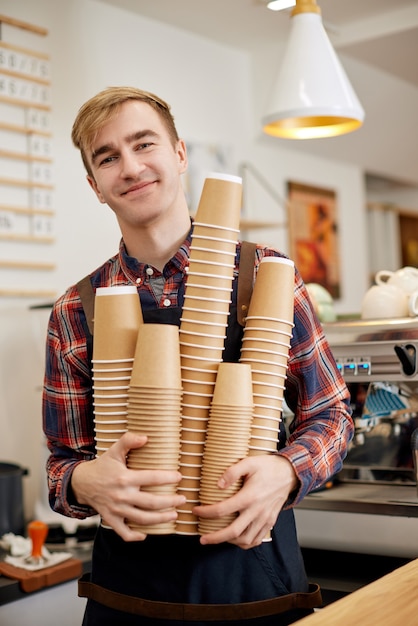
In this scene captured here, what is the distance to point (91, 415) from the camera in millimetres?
1323

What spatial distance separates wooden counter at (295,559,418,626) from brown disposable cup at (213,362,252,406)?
0.27 meters

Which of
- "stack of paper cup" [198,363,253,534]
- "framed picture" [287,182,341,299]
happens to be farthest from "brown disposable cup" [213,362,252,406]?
"framed picture" [287,182,341,299]

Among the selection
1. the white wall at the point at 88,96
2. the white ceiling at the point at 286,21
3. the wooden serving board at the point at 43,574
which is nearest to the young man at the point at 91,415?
the wooden serving board at the point at 43,574

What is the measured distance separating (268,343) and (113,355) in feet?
0.68

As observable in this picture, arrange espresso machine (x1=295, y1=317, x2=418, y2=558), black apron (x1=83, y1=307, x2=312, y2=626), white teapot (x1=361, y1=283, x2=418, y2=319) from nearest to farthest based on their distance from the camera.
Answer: black apron (x1=83, y1=307, x2=312, y2=626)
espresso machine (x1=295, y1=317, x2=418, y2=558)
white teapot (x1=361, y1=283, x2=418, y2=319)

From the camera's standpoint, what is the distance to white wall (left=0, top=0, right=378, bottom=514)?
317cm

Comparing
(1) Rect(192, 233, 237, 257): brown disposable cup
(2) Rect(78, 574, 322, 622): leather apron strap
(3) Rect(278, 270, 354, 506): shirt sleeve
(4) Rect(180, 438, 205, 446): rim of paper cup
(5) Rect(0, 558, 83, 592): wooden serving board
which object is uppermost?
(1) Rect(192, 233, 237, 257): brown disposable cup

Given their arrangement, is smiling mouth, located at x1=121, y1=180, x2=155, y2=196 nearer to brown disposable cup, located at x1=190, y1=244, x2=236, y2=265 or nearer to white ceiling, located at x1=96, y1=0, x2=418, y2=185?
brown disposable cup, located at x1=190, y1=244, x2=236, y2=265

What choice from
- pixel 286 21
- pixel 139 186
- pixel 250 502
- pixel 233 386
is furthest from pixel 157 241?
pixel 286 21

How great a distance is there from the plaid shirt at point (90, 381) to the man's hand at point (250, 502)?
0.43 feet

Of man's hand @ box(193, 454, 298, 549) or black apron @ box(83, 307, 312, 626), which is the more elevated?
man's hand @ box(193, 454, 298, 549)

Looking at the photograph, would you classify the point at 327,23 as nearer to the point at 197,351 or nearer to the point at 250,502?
the point at 197,351

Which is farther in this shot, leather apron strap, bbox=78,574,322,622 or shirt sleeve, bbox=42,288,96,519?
shirt sleeve, bbox=42,288,96,519

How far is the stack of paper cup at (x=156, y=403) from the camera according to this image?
1049 millimetres
